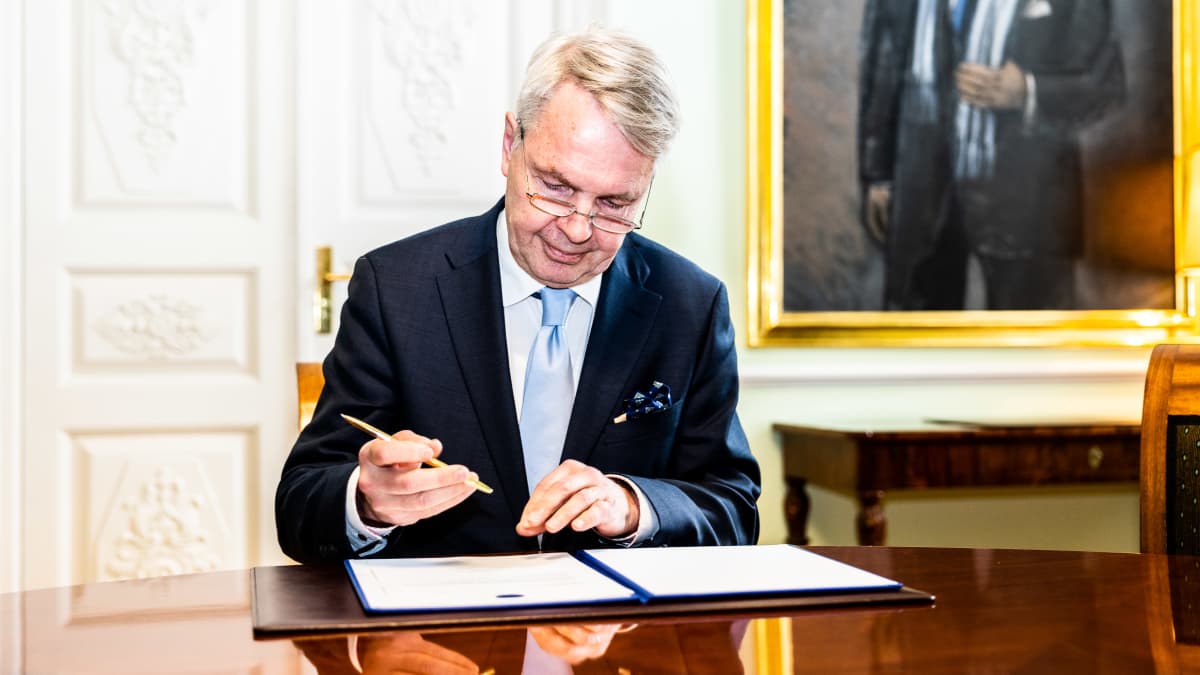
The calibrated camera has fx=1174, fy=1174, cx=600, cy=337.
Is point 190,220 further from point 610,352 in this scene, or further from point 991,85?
point 991,85

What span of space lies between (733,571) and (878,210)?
2682 mm

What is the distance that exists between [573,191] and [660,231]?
1906 mm

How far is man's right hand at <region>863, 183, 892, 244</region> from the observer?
375cm

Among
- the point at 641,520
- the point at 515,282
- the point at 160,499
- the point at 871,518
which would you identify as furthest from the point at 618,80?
the point at 160,499

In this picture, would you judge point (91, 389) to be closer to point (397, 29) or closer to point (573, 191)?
point (397, 29)

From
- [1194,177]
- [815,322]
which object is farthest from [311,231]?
[1194,177]

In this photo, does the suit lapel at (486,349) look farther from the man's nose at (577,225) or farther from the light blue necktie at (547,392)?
the man's nose at (577,225)

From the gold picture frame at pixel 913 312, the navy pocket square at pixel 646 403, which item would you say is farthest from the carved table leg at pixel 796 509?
the navy pocket square at pixel 646 403

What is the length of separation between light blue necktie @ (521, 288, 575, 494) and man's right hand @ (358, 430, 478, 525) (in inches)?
17.4

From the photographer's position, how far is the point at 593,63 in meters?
1.78

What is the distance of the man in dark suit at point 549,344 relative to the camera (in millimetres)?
1752

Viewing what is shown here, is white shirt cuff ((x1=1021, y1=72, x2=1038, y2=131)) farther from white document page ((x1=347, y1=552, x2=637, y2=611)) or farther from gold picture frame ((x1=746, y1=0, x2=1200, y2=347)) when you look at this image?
white document page ((x1=347, y1=552, x2=637, y2=611))

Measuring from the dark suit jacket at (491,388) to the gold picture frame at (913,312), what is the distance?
1.76 meters

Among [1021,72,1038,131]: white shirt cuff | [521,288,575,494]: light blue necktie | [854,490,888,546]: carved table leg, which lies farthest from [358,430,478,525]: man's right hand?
[1021,72,1038,131]: white shirt cuff
